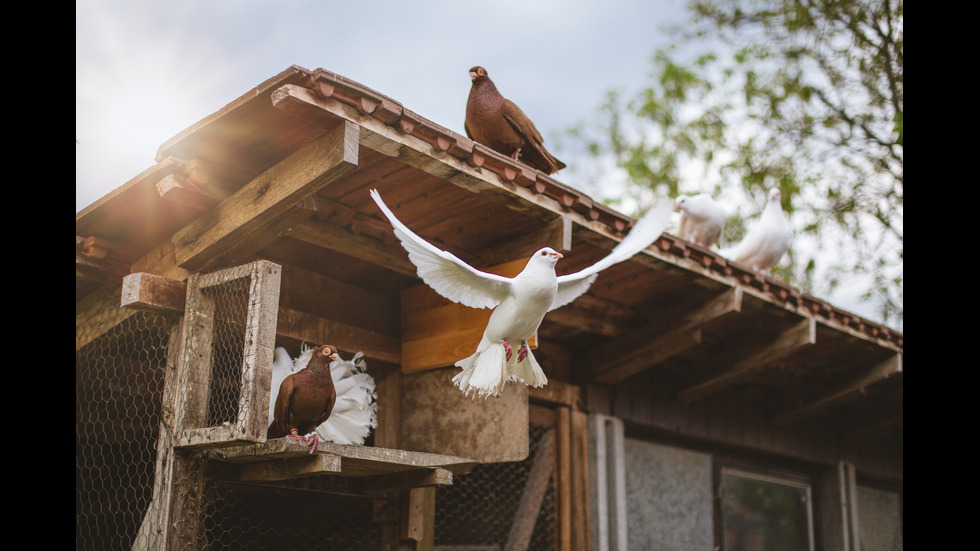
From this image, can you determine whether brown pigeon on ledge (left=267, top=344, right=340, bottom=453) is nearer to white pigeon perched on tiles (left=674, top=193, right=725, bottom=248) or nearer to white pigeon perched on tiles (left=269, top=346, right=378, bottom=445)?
white pigeon perched on tiles (left=269, top=346, right=378, bottom=445)

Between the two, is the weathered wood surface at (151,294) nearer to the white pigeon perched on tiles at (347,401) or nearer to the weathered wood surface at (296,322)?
the weathered wood surface at (296,322)

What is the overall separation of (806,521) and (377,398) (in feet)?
12.0

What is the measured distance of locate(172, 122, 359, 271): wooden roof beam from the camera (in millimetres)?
2932

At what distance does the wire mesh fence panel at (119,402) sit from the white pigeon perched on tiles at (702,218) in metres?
3.40

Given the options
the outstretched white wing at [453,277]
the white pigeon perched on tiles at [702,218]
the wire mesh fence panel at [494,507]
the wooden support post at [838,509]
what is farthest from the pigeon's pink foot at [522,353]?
the wooden support post at [838,509]

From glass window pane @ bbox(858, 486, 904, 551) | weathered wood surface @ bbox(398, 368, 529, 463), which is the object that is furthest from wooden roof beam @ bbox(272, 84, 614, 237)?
glass window pane @ bbox(858, 486, 904, 551)

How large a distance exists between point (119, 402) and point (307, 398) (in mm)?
1519

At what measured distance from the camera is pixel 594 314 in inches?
191

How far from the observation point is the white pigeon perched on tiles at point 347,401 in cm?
368

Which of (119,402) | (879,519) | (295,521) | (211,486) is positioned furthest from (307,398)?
(879,519)

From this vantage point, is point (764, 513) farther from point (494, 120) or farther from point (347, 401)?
point (494, 120)

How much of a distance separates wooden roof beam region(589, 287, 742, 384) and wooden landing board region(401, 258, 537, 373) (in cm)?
132
